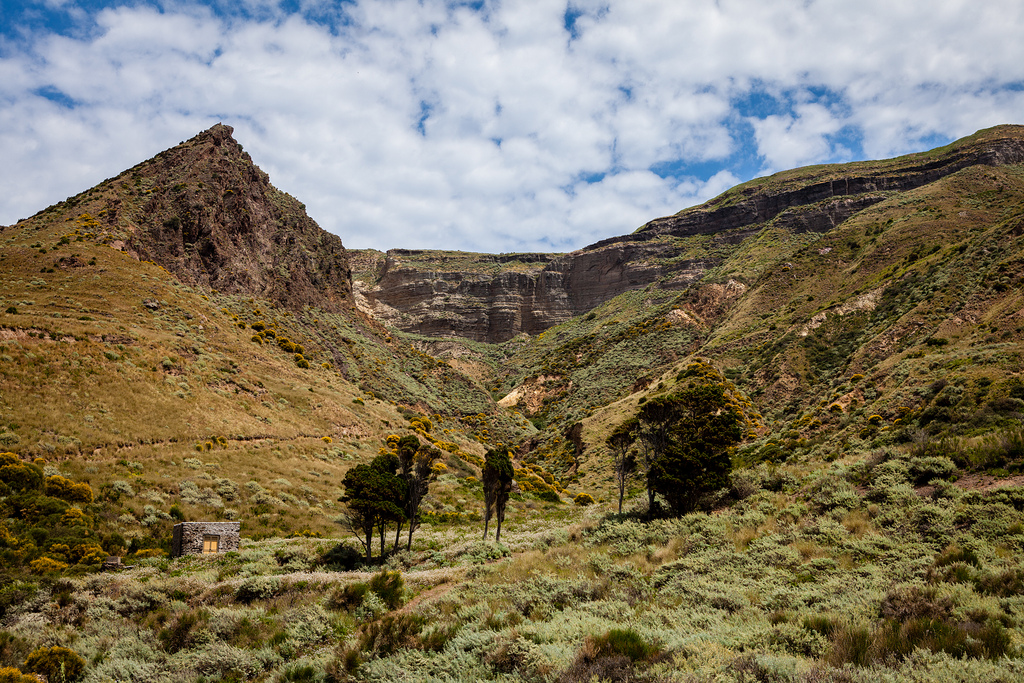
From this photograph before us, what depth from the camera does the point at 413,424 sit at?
5025cm

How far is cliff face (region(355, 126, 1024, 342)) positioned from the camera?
101 m

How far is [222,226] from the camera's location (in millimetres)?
59094

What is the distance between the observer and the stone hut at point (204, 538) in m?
20.4

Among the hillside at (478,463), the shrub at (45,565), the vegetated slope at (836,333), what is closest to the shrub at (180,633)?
the hillside at (478,463)

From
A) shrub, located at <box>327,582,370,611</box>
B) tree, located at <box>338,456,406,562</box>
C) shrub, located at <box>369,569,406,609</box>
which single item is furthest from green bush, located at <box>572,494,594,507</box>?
shrub, located at <box>327,582,370,611</box>

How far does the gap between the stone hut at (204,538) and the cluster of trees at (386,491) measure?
521cm

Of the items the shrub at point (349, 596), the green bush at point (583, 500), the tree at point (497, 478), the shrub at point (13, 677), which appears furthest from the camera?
the green bush at point (583, 500)

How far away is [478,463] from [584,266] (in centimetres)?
10644

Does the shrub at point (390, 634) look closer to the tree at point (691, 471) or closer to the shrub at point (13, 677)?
the shrub at point (13, 677)

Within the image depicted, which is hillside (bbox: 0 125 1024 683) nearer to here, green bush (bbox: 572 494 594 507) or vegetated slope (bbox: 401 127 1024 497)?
green bush (bbox: 572 494 594 507)

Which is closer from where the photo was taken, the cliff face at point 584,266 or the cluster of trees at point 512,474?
the cluster of trees at point 512,474

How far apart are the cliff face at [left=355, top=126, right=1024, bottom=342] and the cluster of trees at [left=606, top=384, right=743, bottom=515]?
85.2 meters

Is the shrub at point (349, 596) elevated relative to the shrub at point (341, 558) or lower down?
elevated

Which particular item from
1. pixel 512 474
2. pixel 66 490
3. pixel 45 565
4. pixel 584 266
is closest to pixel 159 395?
pixel 66 490
